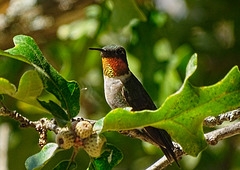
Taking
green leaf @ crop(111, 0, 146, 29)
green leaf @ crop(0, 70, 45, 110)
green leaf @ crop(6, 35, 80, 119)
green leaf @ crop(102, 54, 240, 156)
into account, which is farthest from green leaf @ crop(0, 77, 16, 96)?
green leaf @ crop(111, 0, 146, 29)

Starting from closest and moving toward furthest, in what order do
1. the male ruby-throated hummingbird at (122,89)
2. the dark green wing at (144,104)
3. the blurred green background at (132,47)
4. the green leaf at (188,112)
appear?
the green leaf at (188,112)
the dark green wing at (144,104)
the male ruby-throated hummingbird at (122,89)
the blurred green background at (132,47)

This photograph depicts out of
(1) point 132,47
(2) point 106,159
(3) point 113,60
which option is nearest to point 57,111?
(2) point 106,159

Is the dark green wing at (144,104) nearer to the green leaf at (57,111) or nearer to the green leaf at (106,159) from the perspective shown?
the green leaf at (106,159)

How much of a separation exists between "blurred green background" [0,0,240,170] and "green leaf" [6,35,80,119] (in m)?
1.52

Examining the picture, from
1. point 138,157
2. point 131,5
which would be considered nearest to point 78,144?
point 131,5

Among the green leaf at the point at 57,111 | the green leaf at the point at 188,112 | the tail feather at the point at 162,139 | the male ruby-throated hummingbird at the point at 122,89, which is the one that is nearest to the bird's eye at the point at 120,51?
the male ruby-throated hummingbird at the point at 122,89

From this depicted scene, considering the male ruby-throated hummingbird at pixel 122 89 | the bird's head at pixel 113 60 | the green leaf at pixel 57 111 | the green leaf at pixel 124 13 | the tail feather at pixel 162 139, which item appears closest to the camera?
the green leaf at pixel 57 111

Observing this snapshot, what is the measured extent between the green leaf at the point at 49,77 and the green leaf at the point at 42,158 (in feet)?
0.72

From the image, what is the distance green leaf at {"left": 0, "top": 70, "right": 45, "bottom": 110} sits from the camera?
1886mm

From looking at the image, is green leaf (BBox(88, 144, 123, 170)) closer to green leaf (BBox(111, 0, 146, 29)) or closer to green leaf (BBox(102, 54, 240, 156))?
green leaf (BBox(102, 54, 240, 156))

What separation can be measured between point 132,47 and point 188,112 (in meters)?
2.04

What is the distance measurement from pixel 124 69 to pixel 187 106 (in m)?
1.21

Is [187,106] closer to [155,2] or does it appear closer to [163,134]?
[163,134]

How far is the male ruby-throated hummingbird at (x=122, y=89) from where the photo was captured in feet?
8.57
